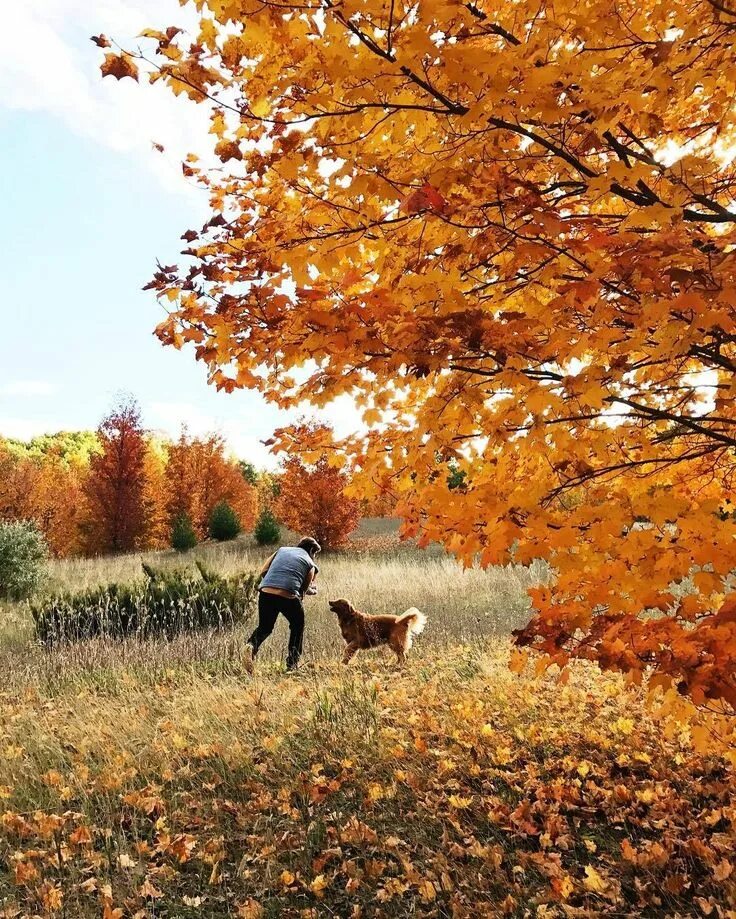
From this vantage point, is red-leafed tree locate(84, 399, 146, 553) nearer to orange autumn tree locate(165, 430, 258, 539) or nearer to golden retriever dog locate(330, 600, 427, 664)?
orange autumn tree locate(165, 430, 258, 539)

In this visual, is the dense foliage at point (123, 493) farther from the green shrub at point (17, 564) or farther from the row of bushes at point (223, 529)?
the green shrub at point (17, 564)

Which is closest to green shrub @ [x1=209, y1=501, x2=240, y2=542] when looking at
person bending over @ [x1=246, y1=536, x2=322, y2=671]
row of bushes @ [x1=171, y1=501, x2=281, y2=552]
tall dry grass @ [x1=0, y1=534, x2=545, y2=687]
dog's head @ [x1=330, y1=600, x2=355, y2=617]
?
row of bushes @ [x1=171, y1=501, x2=281, y2=552]

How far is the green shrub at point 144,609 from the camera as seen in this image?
942cm

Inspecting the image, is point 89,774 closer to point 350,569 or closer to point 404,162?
point 404,162

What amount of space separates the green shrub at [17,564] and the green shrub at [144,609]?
462 centimetres

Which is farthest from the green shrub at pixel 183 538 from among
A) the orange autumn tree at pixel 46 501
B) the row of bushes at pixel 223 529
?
the orange autumn tree at pixel 46 501

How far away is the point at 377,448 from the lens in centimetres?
360

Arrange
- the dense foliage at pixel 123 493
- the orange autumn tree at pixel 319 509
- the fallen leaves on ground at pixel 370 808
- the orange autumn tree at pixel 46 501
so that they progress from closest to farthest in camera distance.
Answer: the fallen leaves on ground at pixel 370 808 → the orange autumn tree at pixel 319 509 → the dense foliage at pixel 123 493 → the orange autumn tree at pixel 46 501

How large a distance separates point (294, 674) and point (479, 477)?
462 centimetres

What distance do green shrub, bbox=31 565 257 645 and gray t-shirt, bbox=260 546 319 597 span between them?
7.28 feet

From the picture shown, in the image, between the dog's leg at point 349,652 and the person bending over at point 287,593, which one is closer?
the person bending over at point 287,593

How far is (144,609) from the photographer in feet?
29.5

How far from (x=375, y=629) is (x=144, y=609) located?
11.2ft

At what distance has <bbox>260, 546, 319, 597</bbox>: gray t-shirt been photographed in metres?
7.50
